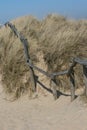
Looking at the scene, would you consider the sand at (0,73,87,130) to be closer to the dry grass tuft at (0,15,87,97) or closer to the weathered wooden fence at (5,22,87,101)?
the weathered wooden fence at (5,22,87,101)

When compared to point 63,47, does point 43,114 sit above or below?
below

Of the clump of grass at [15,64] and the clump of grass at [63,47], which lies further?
the clump of grass at [15,64]

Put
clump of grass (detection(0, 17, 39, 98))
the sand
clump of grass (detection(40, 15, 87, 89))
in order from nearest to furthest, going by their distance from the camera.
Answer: the sand, clump of grass (detection(40, 15, 87, 89)), clump of grass (detection(0, 17, 39, 98))

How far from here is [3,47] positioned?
34.7ft

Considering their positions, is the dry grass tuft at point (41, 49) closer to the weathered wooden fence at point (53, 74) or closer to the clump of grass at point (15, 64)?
the clump of grass at point (15, 64)

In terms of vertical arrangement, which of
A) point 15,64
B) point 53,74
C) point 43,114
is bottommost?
point 43,114

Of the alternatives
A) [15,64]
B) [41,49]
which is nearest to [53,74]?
[41,49]

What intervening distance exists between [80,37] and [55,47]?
0.64 metres

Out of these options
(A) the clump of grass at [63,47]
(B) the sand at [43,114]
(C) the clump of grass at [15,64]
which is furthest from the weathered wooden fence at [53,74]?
(A) the clump of grass at [63,47]

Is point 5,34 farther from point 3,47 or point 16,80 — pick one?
point 16,80

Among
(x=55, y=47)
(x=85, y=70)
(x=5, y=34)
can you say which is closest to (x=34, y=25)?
(x=5, y=34)

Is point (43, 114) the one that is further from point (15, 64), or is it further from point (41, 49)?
point (41, 49)

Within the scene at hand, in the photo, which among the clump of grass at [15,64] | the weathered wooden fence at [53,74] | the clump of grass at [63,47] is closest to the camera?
the weathered wooden fence at [53,74]

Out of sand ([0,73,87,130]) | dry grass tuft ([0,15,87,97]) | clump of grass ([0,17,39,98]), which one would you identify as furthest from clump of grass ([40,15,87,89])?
sand ([0,73,87,130])
